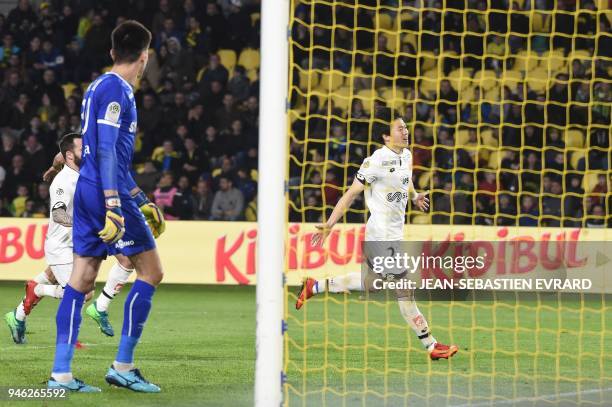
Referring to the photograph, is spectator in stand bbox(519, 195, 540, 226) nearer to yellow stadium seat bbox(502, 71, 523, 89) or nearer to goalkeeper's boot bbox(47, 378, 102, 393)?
yellow stadium seat bbox(502, 71, 523, 89)

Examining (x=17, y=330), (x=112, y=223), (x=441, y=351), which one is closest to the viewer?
(x=112, y=223)

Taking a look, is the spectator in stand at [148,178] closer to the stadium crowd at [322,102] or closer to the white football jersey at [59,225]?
the stadium crowd at [322,102]

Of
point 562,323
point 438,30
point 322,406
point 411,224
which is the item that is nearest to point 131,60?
point 322,406

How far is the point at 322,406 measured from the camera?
640cm

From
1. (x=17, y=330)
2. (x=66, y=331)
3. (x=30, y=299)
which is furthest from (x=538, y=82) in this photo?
(x=66, y=331)

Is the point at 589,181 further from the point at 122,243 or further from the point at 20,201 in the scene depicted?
the point at 122,243

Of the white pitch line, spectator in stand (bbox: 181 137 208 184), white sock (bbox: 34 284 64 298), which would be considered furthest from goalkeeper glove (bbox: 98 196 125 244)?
spectator in stand (bbox: 181 137 208 184)

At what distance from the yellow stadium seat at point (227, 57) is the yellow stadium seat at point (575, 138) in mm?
5679

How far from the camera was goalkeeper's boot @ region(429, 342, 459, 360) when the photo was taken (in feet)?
26.3

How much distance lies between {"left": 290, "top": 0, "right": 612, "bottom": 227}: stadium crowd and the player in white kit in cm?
512

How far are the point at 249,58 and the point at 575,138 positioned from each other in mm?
5552

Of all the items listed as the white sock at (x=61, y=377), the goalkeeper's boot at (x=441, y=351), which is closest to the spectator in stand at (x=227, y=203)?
the goalkeeper's boot at (x=441, y=351)

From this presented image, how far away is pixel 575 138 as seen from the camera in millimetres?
15484

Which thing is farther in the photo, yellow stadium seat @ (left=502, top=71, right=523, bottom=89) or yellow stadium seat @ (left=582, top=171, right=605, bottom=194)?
yellow stadium seat @ (left=502, top=71, right=523, bottom=89)
